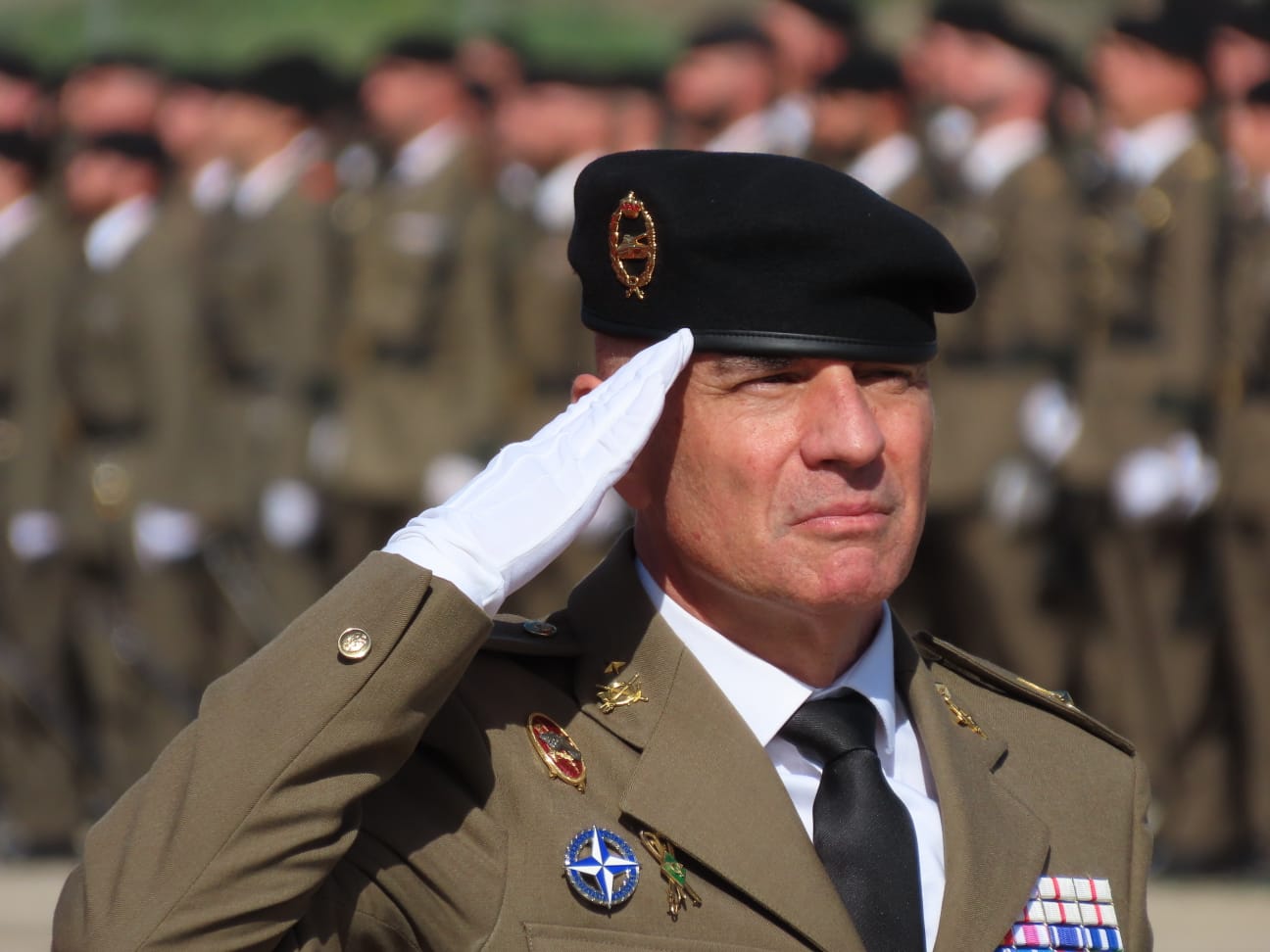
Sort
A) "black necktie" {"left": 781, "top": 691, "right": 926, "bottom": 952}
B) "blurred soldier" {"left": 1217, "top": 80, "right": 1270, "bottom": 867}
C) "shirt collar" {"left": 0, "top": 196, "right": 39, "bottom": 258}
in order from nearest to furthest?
"black necktie" {"left": 781, "top": 691, "right": 926, "bottom": 952}, "blurred soldier" {"left": 1217, "top": 80, "right": 1270, "bottom": 867}, "shirt collar" {"left": 0, "top": 196, "right": 39, "bottom": 258}

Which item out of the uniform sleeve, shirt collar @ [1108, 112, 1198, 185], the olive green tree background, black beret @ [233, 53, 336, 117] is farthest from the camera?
the olive green tree background

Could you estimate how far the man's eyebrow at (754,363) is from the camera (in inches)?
105

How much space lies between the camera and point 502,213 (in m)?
9.01

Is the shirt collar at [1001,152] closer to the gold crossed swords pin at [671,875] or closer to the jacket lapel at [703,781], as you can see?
the jacket lapel at [703,781]

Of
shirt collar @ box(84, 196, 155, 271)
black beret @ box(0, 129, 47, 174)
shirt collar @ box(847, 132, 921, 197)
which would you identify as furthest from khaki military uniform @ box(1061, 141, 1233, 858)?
black beret @ box(0, 129, 47, 174)

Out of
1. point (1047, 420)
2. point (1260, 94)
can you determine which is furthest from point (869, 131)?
point (1260, 94)

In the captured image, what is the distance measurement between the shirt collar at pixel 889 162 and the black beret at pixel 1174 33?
33.2 inches

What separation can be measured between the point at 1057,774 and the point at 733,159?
89cm

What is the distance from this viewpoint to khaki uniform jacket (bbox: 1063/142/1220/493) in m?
7.70

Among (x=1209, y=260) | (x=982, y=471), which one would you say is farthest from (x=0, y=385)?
(x=1209, y=260)

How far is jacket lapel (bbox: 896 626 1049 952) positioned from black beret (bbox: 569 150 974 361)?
44 cm

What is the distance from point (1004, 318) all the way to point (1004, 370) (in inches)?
7.2

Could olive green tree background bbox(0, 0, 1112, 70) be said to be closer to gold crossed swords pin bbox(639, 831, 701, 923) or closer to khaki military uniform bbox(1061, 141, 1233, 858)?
khaki military uniform bbox(1061, 141, 1233, 858)

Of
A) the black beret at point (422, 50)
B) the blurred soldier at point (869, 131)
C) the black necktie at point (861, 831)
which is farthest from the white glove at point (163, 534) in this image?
the black necktie at point (861, 831)
